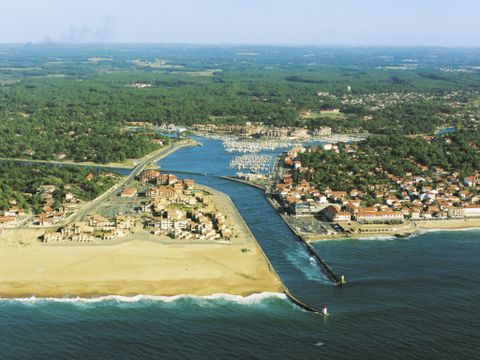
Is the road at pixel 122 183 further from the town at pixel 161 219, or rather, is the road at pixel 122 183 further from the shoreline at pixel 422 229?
the shoreline at pixel 422 229

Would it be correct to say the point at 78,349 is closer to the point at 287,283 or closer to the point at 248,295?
the point at 248,295

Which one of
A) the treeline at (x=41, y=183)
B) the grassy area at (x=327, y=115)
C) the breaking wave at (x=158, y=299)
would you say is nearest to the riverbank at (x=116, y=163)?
the treeline at (x=41, y=183)

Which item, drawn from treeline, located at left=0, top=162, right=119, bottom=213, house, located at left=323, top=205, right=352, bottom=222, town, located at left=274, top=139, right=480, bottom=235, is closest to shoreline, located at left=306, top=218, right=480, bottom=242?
town, located at left=274, top=139, right=480, bottom=235

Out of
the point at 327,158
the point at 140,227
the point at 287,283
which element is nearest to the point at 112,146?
the point at 327,158

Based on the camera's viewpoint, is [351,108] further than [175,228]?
Yes

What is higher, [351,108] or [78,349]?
[351,108]
